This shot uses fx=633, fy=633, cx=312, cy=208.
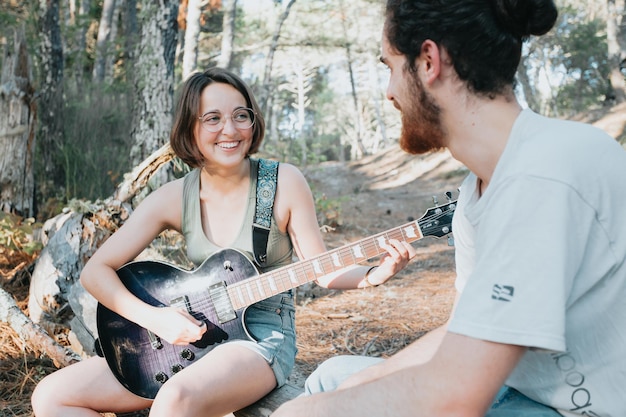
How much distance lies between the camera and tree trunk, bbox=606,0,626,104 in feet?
49.8

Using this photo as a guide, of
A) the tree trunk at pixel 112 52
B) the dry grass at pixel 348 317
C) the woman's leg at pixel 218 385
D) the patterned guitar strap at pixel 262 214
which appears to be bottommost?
the dry grass at pixel 348 317

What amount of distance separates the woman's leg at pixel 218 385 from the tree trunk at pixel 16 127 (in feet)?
14.8

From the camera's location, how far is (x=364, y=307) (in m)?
5.27

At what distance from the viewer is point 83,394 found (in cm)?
270

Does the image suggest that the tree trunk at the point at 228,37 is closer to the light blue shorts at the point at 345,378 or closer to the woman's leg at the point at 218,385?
the woman's leg at the point at 218,385

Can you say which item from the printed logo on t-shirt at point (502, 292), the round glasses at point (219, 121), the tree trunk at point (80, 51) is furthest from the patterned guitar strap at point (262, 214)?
the tree trunk at point (80, 51)

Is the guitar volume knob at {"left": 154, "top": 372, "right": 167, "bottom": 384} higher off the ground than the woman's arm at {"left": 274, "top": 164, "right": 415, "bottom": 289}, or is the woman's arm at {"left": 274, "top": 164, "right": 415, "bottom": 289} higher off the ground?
the woman's arm at {"left": 274, "top": 164, "right": 415, "bottom": 289}

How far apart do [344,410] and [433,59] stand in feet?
2.81

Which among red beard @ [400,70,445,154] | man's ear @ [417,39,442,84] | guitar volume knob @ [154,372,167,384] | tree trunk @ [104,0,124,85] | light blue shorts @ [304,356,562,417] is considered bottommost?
guitar volume knob @ [154,372,167,384]

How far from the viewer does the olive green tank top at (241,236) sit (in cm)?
287

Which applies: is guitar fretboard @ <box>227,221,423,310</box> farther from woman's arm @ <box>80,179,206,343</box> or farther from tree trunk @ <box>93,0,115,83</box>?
tree trunk @ <box>93,0,115,83</box>

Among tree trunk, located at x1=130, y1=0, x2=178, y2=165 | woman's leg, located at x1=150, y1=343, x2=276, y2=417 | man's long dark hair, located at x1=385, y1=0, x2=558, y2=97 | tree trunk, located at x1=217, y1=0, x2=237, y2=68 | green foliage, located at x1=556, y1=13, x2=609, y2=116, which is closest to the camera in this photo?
man's long dark hair, located at x1=385, y1=0, x2=558, y2=97

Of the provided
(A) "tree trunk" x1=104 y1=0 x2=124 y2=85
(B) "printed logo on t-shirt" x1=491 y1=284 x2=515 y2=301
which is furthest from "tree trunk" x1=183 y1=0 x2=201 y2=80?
(B) "printed logo on t-shirt" x1=491 y1=284 x2=515 y2=301

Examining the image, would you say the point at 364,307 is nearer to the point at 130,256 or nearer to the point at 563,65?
the point at 130,256
